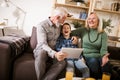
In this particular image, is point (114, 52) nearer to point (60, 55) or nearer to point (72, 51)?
point (72, 51)

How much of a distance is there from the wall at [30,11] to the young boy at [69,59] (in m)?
1.66

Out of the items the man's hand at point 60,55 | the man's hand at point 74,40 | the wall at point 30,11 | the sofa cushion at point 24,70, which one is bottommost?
the sofa cushion at point 24,70

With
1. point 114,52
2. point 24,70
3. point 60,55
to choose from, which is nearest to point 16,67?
point 24,70

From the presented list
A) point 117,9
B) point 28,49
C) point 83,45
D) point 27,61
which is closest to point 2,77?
point 27,61

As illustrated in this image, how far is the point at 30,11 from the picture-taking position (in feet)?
13.7

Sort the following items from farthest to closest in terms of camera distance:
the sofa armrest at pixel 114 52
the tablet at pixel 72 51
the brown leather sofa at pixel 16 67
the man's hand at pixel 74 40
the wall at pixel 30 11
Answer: the wall at pixel 30 11
the sofa armrest at pixel 114 52
the man's hand at pixel 74 40
the brown leather sofa at pixel 16 67
the tablet at pixel 72 51

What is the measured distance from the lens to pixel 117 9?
4055 millimetres

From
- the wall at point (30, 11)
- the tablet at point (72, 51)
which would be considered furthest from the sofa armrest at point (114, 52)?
the wall at point (30, 11)

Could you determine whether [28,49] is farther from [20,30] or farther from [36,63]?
[20,30]

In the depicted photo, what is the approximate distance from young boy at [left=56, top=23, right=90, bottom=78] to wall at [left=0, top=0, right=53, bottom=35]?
5.43 feet

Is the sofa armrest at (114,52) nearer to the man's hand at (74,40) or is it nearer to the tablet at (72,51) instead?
the man's hand at (74,40)

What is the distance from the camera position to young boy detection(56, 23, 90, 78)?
2.30 m

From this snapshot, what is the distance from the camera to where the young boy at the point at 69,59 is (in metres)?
2.30

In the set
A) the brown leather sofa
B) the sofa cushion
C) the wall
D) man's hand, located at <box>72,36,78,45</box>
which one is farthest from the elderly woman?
the wall
